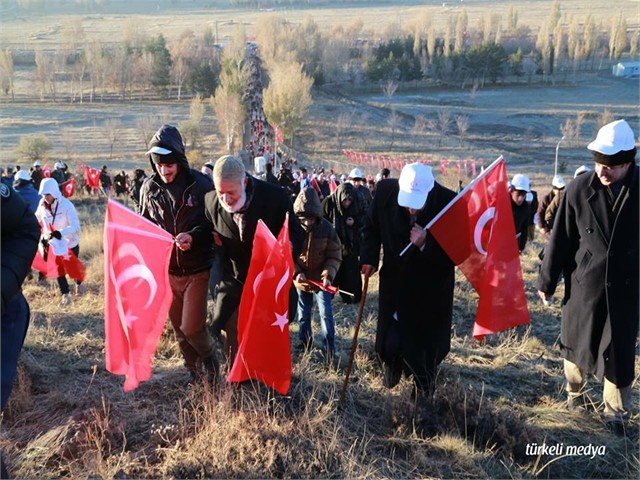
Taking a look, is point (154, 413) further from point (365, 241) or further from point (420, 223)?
point (420, 223)

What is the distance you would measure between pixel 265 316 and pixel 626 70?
11854 centimetres

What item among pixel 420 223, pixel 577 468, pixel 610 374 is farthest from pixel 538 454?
pixel 420 223

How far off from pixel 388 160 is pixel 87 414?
45.9 m

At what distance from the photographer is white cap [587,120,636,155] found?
4.12m

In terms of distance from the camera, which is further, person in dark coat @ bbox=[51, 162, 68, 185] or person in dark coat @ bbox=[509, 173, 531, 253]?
person in dark coat @ bbox=[51, 162, 68, 185]

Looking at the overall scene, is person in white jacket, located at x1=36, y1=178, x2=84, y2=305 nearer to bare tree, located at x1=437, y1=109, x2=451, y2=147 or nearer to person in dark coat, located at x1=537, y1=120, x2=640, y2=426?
person in dark coat, located at x1=537, y1=120, x2=640, y2=426

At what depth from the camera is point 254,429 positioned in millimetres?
3875

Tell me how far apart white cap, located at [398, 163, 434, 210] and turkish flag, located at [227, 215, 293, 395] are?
0.96 metres

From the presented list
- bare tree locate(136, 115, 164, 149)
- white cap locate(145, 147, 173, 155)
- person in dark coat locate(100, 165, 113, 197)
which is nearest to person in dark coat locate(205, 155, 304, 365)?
white cap locate(145, 147, 173, 155)

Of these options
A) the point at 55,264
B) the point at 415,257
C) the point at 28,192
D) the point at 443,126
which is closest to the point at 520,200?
the point at 415,257

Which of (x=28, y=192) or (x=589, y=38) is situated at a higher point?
(x=589, y=38)

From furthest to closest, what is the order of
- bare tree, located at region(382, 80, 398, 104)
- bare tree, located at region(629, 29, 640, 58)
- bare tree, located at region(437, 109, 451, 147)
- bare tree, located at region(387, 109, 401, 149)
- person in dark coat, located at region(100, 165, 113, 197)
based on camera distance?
bare tree, located at region(629, 29, 640, 58) → bare tree, located at region(382, 80, 398, 104) → bare tree, located at region(437, 109, 451, 147) → bare tree, located at region(387, 109, 401, 149) → person in dark coat, located at region(100, 165, 113, 197)

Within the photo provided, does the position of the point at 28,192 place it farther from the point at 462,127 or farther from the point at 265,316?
the point at 462,127

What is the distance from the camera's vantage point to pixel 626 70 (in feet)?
345
